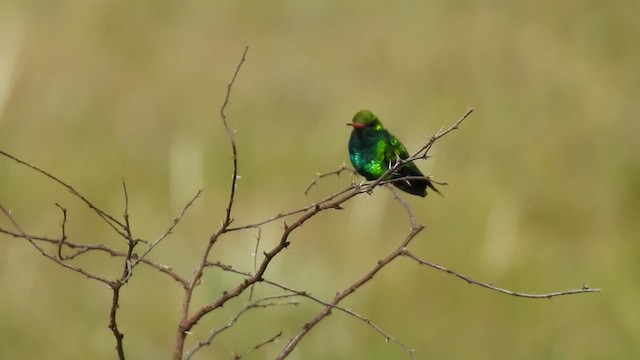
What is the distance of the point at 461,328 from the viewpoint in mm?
1912

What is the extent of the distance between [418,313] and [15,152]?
3.54ft

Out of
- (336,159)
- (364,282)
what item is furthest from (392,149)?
(336,159)

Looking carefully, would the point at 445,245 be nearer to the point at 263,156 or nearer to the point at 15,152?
the point at 263,156

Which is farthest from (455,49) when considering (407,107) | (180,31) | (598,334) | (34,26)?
(34,26)

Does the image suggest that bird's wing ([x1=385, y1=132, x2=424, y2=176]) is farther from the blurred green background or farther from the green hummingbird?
the blurred green background

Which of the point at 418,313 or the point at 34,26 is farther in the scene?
the point at 34,26

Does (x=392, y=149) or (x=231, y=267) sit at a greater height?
(x=392, y=149)

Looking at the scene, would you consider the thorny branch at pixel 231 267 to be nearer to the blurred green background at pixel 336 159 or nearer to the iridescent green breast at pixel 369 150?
the iridescent green breast at pixel 369 150

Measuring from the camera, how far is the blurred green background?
190 centimetres

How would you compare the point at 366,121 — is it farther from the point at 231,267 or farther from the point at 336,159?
the point at 336,159

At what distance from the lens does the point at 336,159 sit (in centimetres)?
219

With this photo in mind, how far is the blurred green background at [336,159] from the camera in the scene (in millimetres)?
1896

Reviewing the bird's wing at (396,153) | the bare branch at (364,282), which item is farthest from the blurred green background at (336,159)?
the bare branch at (364,282)

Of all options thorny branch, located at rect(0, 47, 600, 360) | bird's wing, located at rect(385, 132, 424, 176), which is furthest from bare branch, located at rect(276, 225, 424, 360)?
bird's wing, located at rect(385, 132, 424, 176)
